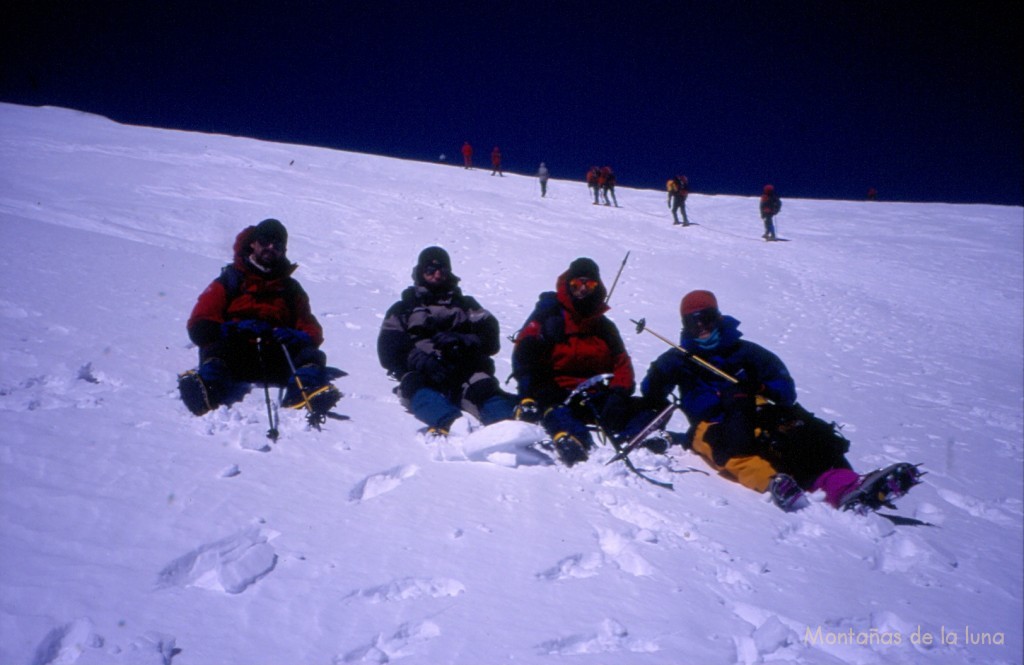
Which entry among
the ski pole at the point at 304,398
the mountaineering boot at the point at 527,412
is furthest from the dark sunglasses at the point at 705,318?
the ski pole at the point at 304,398

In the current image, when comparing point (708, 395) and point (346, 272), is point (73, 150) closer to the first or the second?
point (346, 272)

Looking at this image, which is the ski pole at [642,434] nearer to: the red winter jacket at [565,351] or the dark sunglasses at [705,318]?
the red winter jacket at [565,351]

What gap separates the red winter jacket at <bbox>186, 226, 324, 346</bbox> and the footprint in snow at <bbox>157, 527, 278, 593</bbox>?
2.09 meters

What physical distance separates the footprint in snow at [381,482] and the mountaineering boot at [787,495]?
2.21 m

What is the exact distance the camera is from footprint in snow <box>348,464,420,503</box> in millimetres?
2873

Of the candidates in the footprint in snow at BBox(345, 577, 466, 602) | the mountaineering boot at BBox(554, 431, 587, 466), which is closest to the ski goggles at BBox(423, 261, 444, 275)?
the mountaineering boot at BBox(554, 431, 587, 466)

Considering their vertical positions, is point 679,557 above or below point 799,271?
below

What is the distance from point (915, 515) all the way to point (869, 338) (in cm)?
580

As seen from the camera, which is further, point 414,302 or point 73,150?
point 73,150

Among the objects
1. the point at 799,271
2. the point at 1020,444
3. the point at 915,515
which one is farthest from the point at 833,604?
the point at 799,271

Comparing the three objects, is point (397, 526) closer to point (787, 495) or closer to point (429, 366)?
point (429, 366)

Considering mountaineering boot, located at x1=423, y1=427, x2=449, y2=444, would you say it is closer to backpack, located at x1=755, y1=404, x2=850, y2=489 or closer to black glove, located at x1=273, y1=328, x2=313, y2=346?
black glove, located at x1=273, y1=328, x2=313, y2=346

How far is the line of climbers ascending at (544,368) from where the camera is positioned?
3.79 metres

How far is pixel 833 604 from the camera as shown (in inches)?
101
